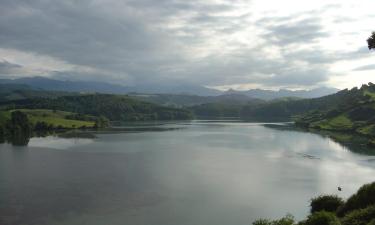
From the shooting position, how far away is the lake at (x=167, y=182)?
5841 centimetres

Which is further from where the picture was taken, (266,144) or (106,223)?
(266,144)

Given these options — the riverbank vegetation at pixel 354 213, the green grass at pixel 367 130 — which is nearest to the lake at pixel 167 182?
the riverbank vegetation at pixel 354 213

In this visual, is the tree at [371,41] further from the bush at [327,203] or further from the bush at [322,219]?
the bush at [327,203]

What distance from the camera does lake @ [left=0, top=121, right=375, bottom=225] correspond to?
58.4 m

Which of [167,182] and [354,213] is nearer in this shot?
[354,213]

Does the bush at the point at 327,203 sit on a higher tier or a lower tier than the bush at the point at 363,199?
lower

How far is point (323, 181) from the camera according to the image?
8319 centimetres

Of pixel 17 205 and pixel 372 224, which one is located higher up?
pixel 372 224

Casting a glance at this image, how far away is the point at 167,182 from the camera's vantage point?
267ft

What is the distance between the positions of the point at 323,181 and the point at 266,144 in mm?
71879

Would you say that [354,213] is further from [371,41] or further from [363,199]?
[371,41]

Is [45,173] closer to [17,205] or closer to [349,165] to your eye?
[17,205]

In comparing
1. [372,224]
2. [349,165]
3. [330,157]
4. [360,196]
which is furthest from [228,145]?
[372,224]

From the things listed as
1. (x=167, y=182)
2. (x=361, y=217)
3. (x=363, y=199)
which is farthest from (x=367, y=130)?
(x=361, y=217)
